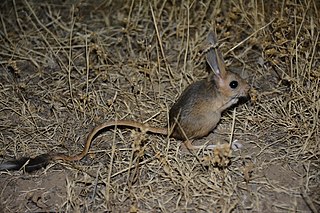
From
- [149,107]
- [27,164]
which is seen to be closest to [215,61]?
[149,107]

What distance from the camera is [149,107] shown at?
4914mm

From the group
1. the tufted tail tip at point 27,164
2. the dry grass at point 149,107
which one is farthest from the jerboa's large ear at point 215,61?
the tufted tail tip at point 27,164

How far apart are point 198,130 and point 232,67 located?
1337 millimetres

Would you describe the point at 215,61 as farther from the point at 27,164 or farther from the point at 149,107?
the point at 27,164

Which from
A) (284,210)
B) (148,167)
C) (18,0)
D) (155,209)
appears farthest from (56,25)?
(284,210)

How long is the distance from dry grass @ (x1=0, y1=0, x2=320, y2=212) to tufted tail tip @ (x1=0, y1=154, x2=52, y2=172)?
0.20 feet

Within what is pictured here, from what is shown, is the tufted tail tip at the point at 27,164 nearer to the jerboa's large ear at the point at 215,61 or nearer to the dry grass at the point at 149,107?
the dry grass at the point at 149,107

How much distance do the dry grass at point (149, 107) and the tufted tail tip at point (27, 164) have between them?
0.06m

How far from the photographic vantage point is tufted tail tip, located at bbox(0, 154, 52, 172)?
165 inches

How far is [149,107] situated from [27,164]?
1213 mm

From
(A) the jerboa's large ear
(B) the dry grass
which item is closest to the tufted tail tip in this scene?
(B) the dry grass

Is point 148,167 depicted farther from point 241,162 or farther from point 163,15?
point 163,15

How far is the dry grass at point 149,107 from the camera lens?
398 cm

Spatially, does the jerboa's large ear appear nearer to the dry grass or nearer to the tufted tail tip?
the dry grass
